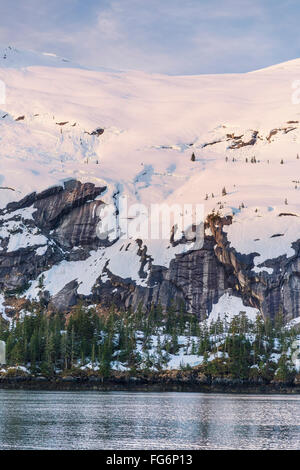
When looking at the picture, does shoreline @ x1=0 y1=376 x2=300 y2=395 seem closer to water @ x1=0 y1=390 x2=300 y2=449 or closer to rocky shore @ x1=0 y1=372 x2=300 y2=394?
rocky shore @ x1=0 y1=372 x2=300 y2=394

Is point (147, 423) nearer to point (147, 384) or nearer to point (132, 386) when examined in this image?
point (132, 386)

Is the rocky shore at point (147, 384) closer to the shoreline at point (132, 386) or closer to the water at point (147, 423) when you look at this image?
the shoreline at point (132, 386)

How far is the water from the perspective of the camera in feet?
279

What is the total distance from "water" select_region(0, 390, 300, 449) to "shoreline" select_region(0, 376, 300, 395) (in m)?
33.3

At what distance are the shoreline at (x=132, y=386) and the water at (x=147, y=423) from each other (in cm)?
3329

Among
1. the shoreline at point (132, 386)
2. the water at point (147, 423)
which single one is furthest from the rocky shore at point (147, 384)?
the water at point (147, 423)

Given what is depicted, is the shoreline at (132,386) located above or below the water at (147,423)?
Result: above

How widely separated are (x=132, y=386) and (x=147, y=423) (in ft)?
293

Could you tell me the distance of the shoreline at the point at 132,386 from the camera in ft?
609

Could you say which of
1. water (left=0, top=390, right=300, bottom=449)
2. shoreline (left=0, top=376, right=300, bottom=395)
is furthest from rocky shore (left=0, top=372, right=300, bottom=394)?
water (left=0, top=390, right=300, bottom=449)

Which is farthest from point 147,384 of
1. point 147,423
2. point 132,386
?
point 147,423

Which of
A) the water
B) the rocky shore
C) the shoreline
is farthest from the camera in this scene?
the rocky shore

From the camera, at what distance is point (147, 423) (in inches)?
4072
